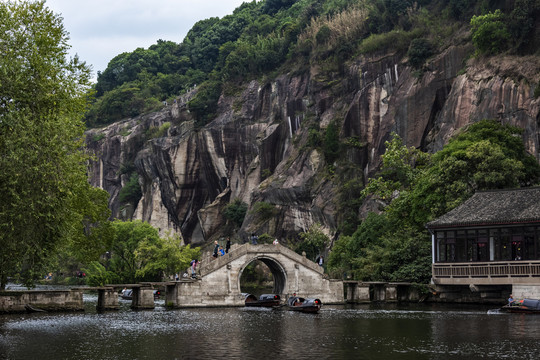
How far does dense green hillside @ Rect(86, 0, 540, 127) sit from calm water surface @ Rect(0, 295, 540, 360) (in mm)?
43648

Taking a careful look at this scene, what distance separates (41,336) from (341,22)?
90082mm

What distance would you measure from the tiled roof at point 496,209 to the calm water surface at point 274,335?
6.81m

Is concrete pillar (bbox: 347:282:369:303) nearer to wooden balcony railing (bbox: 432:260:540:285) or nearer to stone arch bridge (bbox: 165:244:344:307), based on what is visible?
stone arch bridge (bbox: 165:244:344:307)

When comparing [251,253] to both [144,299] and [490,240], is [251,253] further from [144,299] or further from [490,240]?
[490,240]

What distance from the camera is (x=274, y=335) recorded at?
38312 millimetres

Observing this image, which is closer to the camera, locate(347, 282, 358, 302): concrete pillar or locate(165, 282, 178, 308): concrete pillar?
locate(165, 282, 178, 308): concrete pillar

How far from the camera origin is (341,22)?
382 feet

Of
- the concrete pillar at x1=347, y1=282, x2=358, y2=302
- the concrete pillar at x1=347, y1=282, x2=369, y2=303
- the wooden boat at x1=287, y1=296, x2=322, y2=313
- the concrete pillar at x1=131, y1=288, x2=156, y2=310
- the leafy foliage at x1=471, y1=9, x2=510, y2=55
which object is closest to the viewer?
the wooden boat at x1=287, y1=296, x2=322, y2=313

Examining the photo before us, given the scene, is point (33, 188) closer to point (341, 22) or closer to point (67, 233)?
point (67, 233)

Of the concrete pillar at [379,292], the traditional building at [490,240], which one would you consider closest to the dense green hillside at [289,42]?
the traditional building at [490,240]

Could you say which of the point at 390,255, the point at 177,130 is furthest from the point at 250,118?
the point at 390,255

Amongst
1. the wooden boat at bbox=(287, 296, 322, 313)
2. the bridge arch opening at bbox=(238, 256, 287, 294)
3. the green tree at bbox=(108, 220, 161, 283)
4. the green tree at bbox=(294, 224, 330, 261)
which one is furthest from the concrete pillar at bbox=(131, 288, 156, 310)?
the green tree at bbox=(294, 224, 330, 261)

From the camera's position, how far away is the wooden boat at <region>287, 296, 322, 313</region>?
5397cm

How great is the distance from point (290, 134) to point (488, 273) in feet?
213
